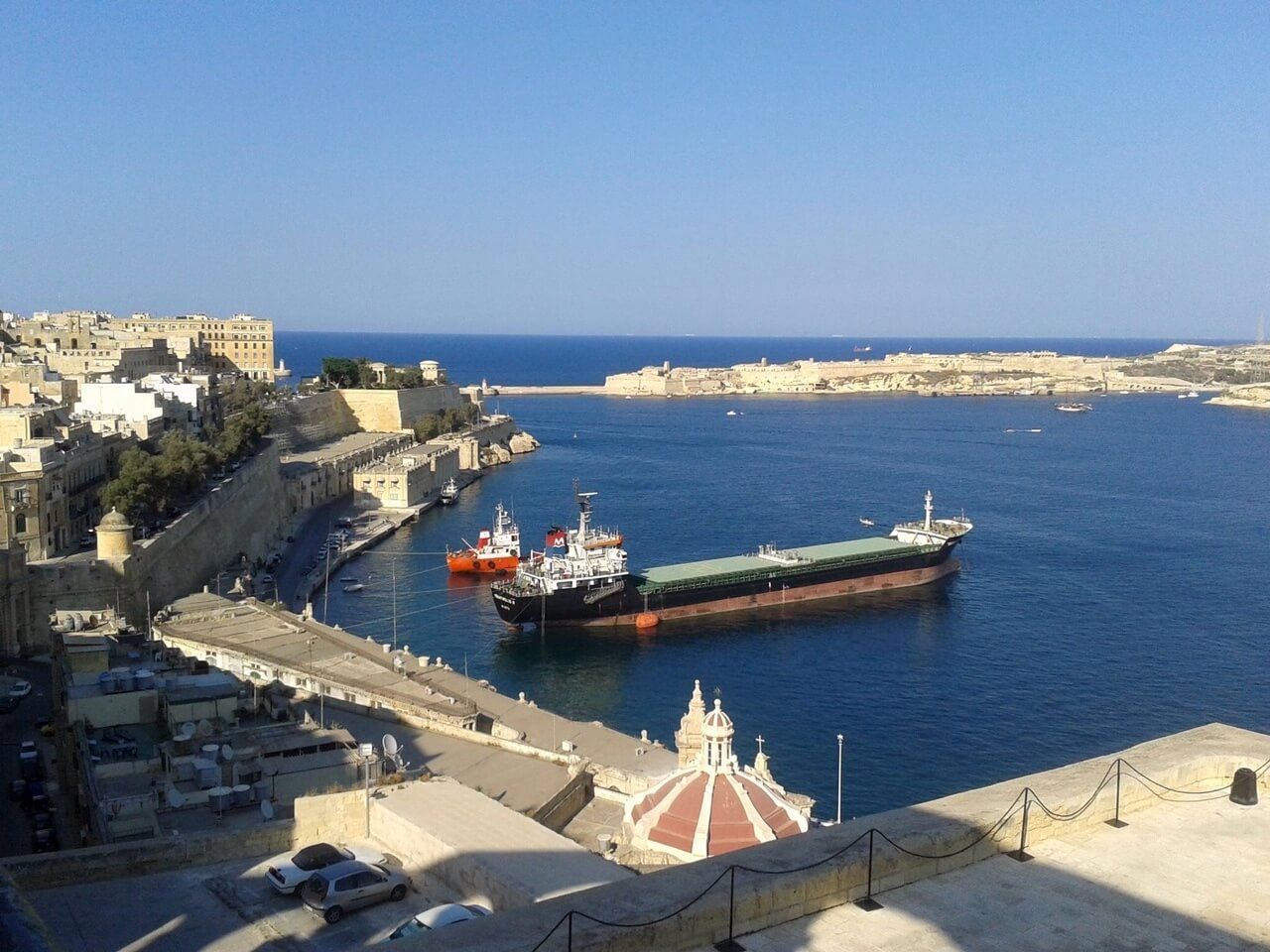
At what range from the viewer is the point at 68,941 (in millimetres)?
6434

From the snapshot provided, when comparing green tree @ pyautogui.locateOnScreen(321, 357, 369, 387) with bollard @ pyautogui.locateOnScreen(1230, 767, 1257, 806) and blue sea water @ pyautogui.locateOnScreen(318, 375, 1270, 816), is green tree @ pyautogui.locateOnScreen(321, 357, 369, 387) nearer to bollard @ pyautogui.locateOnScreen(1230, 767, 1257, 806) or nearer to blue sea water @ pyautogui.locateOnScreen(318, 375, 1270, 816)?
blue sea water @ pyautogui.locateOnScreen(318, 375, 1270, 816)

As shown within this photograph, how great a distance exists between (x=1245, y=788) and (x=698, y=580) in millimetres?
28268

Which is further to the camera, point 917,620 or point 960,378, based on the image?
point 960,378

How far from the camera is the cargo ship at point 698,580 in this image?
3341 centimetres

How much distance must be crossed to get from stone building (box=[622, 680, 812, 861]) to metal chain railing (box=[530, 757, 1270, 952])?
540 centimetres

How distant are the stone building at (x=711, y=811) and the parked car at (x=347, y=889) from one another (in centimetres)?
503

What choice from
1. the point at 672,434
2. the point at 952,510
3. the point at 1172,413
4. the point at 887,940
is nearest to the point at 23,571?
the point at 887,940

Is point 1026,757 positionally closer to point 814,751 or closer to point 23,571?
point 814,751

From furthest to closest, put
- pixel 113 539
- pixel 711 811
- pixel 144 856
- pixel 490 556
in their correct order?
pixel 490 556
pixel 113 539
pixel 711 811
pixel 144 856

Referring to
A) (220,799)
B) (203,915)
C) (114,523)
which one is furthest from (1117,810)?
(114,523)

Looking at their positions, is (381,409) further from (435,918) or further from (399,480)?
(435,918)

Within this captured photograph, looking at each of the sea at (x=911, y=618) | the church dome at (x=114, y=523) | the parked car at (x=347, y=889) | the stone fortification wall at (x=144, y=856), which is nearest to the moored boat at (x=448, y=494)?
the sea at (x=911, y=618)

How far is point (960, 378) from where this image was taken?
13638 centimetres

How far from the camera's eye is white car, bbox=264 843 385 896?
6914 millimetres
